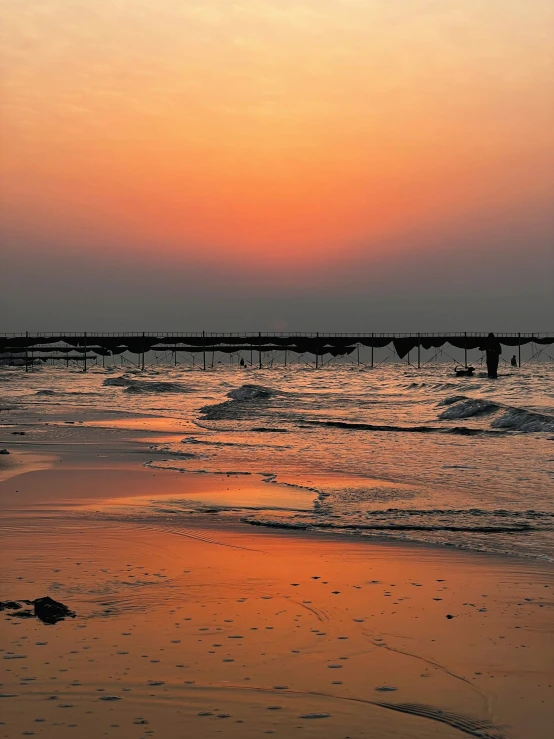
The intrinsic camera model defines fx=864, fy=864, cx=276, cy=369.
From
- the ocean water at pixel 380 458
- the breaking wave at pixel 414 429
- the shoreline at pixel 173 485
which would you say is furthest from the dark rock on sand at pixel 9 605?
the breaking wave at pixel 414 429

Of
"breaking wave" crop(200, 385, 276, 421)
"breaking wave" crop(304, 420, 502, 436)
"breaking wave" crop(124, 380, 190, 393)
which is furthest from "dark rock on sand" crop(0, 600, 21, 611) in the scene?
"breaking wave" crop(124, 380, 190, 393)

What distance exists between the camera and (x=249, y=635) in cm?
503

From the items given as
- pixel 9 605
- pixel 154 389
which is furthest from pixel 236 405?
pixel 9 605

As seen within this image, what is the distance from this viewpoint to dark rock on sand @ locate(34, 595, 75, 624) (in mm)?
5227

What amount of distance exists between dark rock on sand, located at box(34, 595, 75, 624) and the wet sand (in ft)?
0.24

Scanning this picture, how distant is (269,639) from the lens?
4969 mm

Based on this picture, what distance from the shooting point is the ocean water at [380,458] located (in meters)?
8.82

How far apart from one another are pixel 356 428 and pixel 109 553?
14296 mm

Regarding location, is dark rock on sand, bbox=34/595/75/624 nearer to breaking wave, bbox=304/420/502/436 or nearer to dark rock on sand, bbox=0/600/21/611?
dark rock on sand, bbox=0/600/21/611

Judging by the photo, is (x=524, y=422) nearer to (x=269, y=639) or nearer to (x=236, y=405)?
(x=236, y=405)

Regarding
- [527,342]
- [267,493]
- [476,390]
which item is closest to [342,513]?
[267,493]

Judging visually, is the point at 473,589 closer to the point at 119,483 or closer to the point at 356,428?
the point at 119,483

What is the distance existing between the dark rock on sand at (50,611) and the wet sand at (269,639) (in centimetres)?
7

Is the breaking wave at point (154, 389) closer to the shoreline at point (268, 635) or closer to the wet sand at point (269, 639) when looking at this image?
the shoreline at point (268, 635)
